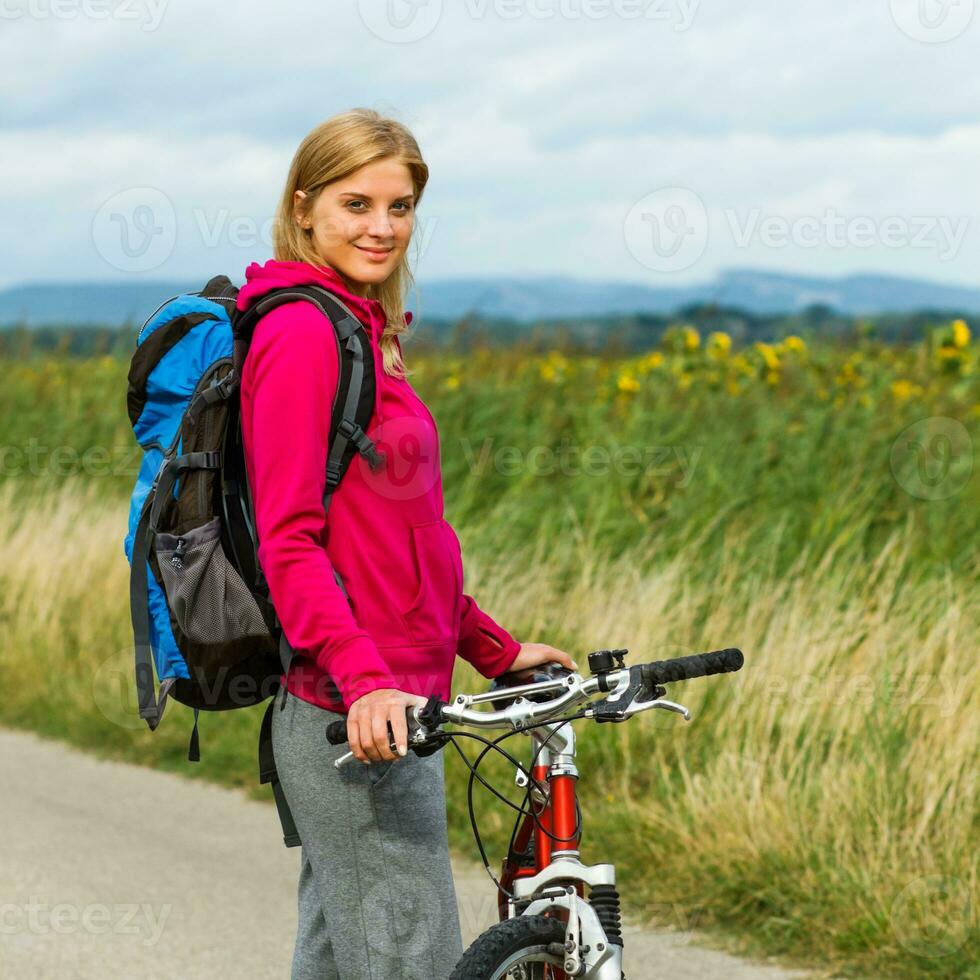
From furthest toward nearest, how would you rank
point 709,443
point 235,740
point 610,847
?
point 709,443
point 235,740
point 610,847

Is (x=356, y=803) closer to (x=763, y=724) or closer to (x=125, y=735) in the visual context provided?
(x=763, y=724)

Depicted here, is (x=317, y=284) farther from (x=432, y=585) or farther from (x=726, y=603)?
(x=726, y=603)

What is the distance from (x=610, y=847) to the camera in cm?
512

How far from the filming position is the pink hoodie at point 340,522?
239 cm

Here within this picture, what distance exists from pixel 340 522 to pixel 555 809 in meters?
0.61

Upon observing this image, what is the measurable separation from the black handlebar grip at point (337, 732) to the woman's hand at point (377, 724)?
12 millimetres

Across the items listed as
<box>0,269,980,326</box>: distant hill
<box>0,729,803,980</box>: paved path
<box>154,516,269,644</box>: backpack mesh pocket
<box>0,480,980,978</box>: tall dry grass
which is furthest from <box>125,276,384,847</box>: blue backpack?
<box>0,269,980,326</box>: distant hill

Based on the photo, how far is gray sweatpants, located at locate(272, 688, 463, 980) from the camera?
2551 mm

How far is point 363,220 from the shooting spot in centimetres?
261

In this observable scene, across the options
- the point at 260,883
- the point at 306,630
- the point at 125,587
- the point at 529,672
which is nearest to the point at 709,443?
the point at 125,587

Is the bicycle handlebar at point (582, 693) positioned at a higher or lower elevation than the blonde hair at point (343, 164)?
lower

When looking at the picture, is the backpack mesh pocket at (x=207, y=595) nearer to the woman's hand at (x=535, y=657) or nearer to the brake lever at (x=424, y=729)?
the brake lever at (x=424, y=729)

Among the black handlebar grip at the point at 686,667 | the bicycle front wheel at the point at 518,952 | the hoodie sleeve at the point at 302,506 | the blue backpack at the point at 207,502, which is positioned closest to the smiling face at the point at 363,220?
the blue backpack at the point at 207,502

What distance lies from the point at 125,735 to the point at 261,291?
16.4 feet
